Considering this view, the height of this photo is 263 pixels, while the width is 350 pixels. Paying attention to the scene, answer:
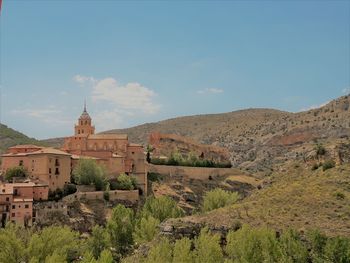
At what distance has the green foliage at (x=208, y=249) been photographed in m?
40.7

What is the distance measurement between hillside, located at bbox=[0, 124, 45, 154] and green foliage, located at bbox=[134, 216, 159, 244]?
271 feet

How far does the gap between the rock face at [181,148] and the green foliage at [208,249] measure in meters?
57.9

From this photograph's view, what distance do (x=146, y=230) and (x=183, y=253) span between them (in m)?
18.2

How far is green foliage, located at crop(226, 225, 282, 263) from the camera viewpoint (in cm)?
3959

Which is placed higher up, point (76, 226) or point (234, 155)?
point (234, 155)

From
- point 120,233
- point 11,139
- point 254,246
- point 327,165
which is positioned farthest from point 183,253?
point 11,139

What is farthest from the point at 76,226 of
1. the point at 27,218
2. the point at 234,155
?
the point at 234,155

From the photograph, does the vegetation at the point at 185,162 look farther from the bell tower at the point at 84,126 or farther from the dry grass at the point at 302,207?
the dry grass at the point at 302,207

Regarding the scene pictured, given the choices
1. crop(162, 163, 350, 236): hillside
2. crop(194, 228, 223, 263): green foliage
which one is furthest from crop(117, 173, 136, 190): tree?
crop(194, 228, 223, 263): green foliage

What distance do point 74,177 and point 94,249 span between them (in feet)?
62.3

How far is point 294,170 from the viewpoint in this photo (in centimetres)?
6134

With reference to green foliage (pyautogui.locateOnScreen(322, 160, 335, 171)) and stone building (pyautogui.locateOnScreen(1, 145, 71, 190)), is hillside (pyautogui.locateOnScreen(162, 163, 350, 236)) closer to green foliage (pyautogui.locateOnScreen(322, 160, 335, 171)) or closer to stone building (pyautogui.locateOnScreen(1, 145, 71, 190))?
green foliage (pyautogui.locateOnScreen(322, 160, 335, 171))

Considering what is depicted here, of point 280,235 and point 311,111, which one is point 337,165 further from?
point 311,111

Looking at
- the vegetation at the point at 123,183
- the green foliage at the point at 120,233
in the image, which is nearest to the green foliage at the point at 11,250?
the green foliage at the point at 120,233
